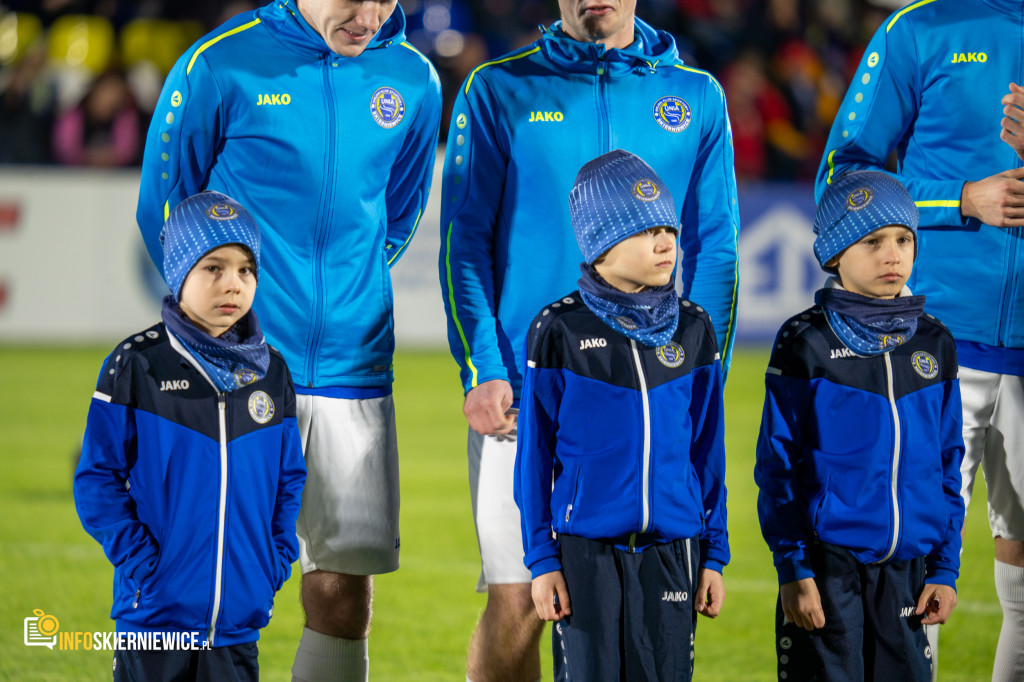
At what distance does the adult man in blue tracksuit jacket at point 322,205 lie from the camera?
3713 mm

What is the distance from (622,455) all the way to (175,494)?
113cm

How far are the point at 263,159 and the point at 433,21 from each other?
1286 centimetres

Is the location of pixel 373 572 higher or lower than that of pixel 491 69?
lower

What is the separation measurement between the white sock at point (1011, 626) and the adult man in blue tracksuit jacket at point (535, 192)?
1.34m

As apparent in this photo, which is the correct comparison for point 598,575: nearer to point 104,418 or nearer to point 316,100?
point 104,418

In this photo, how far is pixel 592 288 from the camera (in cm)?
314

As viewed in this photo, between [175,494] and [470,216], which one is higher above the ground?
[470,216]

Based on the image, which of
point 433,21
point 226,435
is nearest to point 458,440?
point 226,435

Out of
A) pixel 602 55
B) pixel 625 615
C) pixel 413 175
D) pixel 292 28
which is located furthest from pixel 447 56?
pixel 625 615

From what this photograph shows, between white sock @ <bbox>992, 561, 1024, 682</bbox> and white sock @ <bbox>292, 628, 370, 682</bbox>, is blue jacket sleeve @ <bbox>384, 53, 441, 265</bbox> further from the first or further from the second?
white sock @ <bbox>992, 561, 1024, 682</bbox>

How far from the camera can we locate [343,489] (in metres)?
3.81

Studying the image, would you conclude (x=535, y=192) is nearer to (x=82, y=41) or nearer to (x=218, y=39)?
(x=218, y=39)

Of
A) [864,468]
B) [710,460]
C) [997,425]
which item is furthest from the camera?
[997,425]

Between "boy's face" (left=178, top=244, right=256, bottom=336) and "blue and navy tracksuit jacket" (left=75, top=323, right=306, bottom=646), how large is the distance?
106 mm
